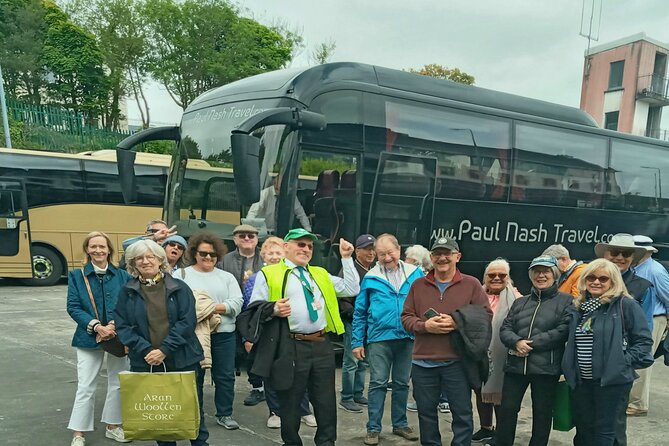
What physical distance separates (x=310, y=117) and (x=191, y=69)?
82.8 ft


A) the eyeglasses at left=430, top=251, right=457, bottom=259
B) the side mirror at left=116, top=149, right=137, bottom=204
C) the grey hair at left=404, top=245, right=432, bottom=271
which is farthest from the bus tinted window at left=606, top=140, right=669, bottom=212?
the side mirror at left=116, top=149, right=137, bottom=204

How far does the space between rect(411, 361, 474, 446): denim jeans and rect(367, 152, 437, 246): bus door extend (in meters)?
2.90

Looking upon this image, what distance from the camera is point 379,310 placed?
4676 mm

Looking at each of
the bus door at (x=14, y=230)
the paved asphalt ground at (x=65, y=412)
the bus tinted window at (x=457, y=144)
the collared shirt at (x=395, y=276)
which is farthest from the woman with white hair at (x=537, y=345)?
the bus door at (x=14, y=230)

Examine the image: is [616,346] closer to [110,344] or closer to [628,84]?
[110,344]

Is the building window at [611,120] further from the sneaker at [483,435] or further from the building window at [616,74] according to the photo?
the sneaker at [483,435]

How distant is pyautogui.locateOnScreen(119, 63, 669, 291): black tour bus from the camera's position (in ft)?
20.5

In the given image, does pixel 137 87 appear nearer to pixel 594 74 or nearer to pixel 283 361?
pixel 594 74

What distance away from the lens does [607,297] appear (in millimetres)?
3766

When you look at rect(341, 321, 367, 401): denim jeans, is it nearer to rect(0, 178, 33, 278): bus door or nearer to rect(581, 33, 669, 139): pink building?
rect(0, 178, 33, 278): bus door

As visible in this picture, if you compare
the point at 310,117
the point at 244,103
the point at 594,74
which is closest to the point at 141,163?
the point at 244,103

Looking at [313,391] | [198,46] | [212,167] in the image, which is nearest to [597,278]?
[313,391]

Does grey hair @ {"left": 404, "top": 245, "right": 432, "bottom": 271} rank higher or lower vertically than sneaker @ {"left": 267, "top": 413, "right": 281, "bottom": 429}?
higher

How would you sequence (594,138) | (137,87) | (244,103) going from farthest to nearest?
1. (137,87)
2. (594,138)
3. (244,103)
